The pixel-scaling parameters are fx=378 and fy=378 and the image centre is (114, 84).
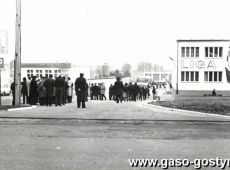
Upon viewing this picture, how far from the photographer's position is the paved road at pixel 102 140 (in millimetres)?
6883

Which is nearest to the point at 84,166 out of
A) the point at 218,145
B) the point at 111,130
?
the point at 218,145

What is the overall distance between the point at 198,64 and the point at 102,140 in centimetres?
3782

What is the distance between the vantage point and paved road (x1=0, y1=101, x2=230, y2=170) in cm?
688

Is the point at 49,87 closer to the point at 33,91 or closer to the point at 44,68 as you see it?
the point at 33,91

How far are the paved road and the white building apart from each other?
31858mm

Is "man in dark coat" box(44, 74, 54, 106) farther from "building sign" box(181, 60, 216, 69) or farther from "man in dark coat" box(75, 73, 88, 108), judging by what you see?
"building sign" box(181, 60, 216, 69)

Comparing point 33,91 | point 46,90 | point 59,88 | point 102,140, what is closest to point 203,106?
point 59,88

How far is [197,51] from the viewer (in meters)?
45.8

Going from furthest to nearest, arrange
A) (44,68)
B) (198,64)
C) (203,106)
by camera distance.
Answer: (44,68), (198,64), (203,106)

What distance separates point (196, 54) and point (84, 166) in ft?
134

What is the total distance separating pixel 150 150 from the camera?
7879 millimetres

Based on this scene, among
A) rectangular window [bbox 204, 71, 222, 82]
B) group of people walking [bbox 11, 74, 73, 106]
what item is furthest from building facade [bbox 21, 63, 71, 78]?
group of people walking [bbox 11, 74, 73, 106]

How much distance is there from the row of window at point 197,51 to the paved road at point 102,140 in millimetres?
32240

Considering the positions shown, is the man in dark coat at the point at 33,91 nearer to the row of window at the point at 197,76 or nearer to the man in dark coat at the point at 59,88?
the man in dark coat at the point at 59,88
